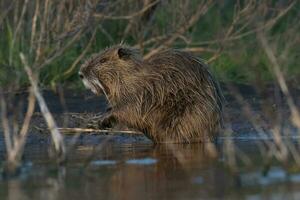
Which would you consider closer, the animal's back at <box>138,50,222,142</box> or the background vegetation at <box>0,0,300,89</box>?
the animal's back at <box>138,50,222,142</box>

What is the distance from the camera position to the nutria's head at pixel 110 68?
8.17 m

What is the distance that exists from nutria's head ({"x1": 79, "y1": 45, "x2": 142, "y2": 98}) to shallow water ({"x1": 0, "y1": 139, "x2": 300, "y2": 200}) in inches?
32.7

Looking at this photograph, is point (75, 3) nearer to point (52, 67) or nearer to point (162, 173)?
point (52, 67)

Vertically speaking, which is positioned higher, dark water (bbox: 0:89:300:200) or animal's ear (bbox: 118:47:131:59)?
animal's ear (bbox: 118:47:131:59)

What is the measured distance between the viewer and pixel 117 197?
5.58 meters

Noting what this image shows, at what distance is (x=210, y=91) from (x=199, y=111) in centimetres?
17

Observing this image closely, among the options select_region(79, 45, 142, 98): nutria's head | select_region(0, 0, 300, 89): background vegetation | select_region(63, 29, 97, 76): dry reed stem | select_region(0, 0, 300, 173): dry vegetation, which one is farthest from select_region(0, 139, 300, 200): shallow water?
select_region(63, 29, 97, 76): dry reed stem

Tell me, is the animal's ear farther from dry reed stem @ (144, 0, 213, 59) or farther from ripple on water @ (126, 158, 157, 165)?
dry reed stem @ (144, 0, 213, 59)

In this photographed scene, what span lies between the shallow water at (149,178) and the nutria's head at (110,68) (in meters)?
0.83

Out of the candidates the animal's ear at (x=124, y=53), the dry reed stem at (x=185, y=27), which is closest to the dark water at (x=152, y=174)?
the animal's ear at (x=124, y=53)

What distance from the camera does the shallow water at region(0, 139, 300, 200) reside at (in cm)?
562

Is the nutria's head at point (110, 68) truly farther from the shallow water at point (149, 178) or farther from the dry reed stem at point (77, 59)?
the dry reed stem at point (77, 59)

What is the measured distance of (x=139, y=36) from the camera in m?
11.1

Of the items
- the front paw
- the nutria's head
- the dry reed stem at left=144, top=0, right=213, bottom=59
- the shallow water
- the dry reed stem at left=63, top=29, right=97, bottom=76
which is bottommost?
the shallow water
